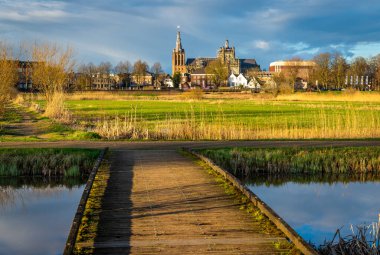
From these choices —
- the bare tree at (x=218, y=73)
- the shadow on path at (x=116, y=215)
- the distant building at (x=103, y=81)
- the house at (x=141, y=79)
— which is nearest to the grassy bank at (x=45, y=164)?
the shadow on path at (x=116, y=215)

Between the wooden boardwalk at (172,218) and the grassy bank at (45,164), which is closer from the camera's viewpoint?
the wooden boardwalk at (172,218)

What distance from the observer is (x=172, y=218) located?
9578 mm

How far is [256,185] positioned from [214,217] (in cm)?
678

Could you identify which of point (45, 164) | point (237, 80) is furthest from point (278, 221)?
point (237, 80)

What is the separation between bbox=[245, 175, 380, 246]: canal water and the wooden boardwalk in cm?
198

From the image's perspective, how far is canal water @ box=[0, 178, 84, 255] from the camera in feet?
33.9

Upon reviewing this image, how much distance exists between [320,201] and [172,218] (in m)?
6.46

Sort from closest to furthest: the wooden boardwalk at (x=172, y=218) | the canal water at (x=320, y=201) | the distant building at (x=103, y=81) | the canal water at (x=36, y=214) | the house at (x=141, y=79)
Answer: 1. the wooden boardwalk at (x=172, y=218)
2. the canal water at (x=36, y=214)
3. the canal water at (x=320, y=201)
4. the distant building at (x=103, y=81)
5. the house at (x=141, y=79)

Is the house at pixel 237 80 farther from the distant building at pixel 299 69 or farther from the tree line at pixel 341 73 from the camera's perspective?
the tree line at pixel 341 73

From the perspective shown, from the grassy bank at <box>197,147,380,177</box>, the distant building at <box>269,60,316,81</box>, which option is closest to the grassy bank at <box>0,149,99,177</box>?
the grassy bank at <box>197,147,380,177</box>

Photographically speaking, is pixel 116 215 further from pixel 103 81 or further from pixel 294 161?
pixel 103 81

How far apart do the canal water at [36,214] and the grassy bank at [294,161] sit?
5.27m

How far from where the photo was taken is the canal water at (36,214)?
33.9 ft

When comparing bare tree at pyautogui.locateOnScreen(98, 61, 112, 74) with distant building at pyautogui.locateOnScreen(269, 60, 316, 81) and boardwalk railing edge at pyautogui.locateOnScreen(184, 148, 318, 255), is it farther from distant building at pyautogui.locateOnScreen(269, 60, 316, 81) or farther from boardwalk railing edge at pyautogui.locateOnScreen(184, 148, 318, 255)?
boardwalk railing edge at pyautogui.locateOnScreen(184, 148, 318, 255)
